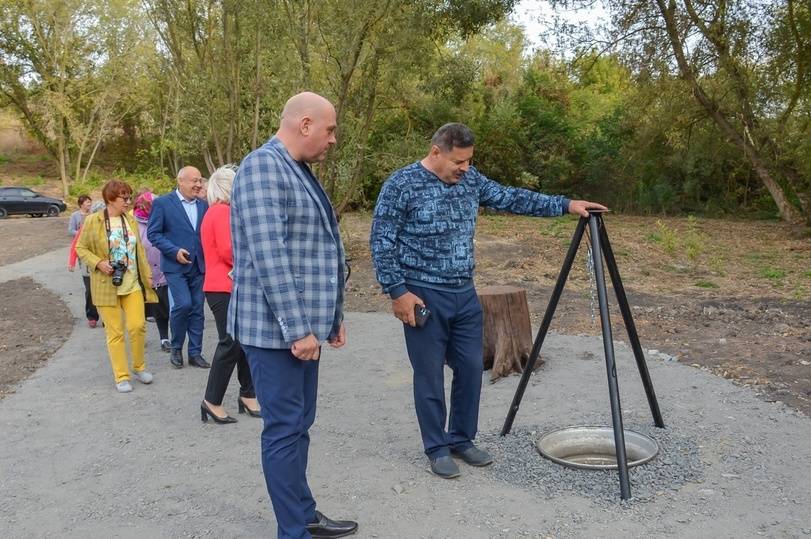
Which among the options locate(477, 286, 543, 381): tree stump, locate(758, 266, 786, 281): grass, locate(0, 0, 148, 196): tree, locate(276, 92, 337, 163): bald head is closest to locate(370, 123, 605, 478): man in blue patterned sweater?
locate(276, 92, 337, 163): bald head

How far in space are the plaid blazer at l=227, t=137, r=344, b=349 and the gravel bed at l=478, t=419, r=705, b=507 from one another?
1738 millimetres

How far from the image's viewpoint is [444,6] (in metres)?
16.0

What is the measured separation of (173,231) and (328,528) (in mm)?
4463

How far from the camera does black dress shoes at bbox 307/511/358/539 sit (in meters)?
3.88

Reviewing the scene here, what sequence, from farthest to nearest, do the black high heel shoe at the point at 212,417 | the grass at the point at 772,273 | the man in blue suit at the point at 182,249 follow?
1. the grass at the point at 772,273
2. the man in blue suit at the point at 182,249
3. the black high heel shoe at the point at 212,417

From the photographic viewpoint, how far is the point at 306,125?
3.48 meters

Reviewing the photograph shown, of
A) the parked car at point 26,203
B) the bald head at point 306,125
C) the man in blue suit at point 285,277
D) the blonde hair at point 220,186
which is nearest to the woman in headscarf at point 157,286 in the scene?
the blonde hair at point 220,186

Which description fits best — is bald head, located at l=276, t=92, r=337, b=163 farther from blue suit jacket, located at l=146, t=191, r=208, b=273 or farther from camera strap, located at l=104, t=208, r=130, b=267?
blue suit jacket, located at l=146, t=191, r=208, b=273

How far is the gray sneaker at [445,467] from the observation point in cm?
463

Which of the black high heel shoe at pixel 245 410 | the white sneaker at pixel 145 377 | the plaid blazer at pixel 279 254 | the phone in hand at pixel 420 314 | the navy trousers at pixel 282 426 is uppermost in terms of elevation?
the plaid blazer at pixel 279 254

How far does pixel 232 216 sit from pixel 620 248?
1507 centimetres

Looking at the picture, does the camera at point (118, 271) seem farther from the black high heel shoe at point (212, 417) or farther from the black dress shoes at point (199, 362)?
the black high heel shoe at point (212, 417)

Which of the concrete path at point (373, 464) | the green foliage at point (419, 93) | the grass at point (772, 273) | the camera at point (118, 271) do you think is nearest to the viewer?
the concrete path at point (373, 464)

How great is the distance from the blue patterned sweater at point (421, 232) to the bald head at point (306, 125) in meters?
1.00
